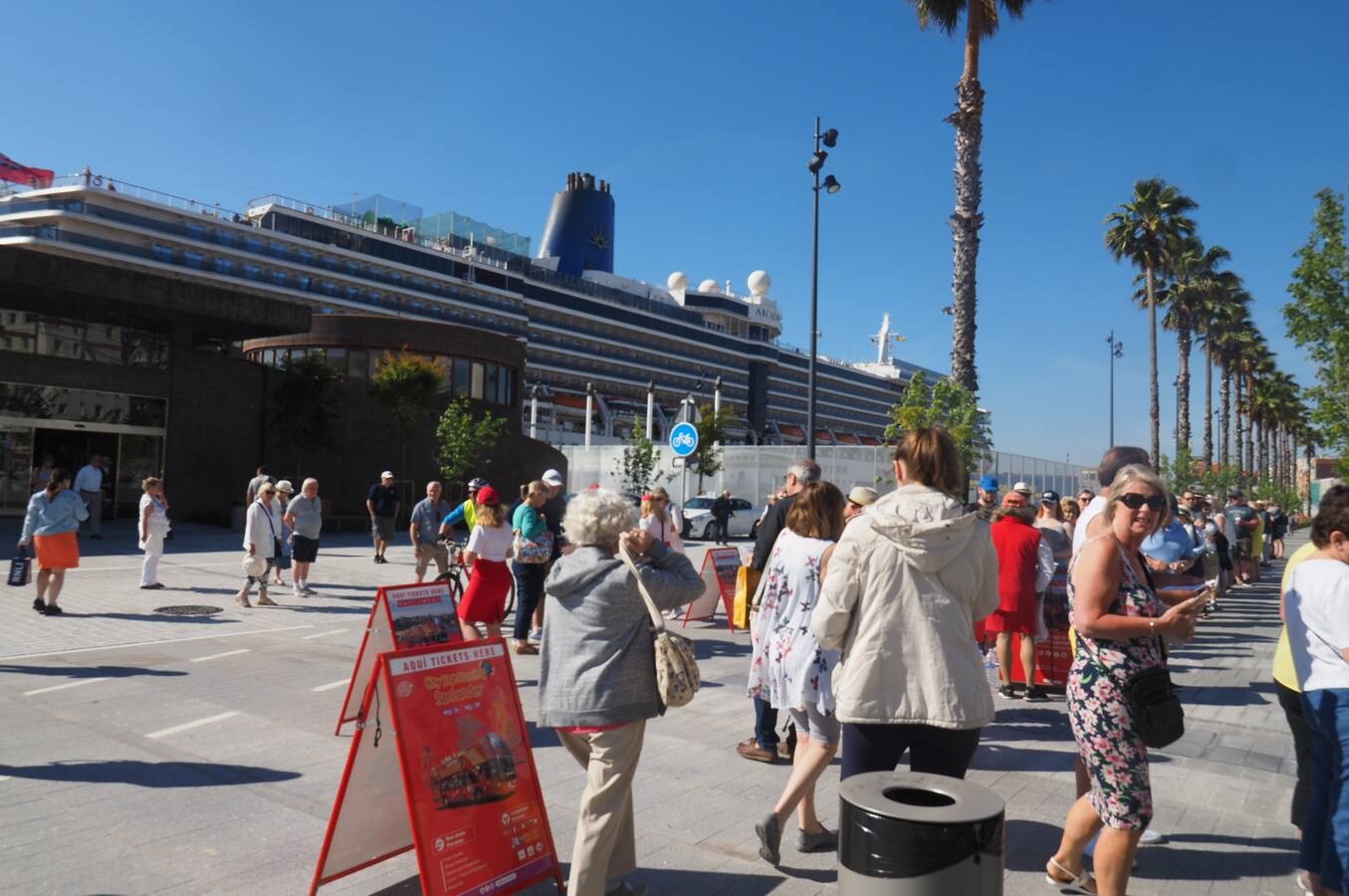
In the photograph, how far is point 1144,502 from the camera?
3354 mm

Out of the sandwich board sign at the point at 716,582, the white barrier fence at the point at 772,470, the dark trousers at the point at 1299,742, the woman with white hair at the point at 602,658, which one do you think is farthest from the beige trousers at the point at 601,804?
the white barrier fence at the point at 772,470

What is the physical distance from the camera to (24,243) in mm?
49281

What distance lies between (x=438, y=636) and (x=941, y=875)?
437cm

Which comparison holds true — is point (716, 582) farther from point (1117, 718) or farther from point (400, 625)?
point (1117, 718)

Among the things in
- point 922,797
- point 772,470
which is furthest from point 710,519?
point 922,797

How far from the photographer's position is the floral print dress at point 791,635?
4395mm

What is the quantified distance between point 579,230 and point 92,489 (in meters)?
76.8

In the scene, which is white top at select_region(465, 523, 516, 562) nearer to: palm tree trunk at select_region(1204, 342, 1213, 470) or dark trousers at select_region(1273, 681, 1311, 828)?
dark trousers at select_region(1273, 681, 1311, 828)

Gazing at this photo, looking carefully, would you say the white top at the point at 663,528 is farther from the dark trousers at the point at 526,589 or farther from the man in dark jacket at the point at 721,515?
the man in dark jacket at the point at 721,515

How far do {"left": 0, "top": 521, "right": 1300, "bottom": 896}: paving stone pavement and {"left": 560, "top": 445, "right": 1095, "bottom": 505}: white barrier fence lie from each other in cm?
2118

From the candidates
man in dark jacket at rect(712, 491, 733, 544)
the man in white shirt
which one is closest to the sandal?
the man in white shirt

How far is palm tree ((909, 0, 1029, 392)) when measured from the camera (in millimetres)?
15789

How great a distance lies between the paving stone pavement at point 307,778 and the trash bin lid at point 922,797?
1235 millimetres

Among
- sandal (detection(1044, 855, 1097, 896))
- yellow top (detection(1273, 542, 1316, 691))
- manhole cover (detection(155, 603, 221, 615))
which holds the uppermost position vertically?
yellow top (detection(1273, 542, 1316, 691))
